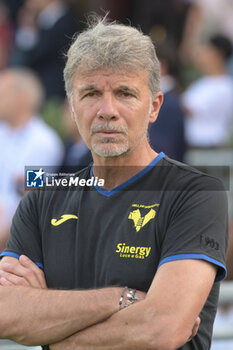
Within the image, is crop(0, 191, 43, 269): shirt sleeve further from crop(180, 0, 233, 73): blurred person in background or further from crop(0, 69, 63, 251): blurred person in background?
crop(180, 0, 233, 73): blurred person in background

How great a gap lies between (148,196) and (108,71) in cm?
55

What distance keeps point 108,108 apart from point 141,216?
1.56ft

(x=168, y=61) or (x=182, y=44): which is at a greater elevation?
(x=182, y=44)

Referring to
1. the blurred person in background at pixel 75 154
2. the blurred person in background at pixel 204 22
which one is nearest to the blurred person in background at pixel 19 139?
the blurred person in background at pixel 75 154

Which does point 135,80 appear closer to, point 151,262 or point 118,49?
point 118,49

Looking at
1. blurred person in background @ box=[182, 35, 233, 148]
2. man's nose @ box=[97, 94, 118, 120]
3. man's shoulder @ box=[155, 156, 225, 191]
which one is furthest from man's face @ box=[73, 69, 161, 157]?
blurred person in background @ box=[182, 35, 233, 148]

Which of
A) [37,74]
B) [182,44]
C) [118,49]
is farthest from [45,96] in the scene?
[118,49]

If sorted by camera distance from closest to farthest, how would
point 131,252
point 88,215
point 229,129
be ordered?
point 131,252, point 88,215, point 229,129

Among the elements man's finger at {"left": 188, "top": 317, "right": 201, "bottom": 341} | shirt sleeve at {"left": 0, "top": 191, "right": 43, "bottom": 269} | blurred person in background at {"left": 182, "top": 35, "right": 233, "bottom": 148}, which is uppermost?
blurred person in background at {"left": 182, "top": 35, "right": 233, "bottom": 148}

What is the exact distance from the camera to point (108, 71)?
2.85 m

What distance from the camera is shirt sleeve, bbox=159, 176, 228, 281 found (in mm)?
2627

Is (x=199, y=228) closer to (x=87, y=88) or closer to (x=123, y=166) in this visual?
(x=123, y=166)

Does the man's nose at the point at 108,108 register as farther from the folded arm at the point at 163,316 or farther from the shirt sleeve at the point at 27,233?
the folded arm at the point at 163,316

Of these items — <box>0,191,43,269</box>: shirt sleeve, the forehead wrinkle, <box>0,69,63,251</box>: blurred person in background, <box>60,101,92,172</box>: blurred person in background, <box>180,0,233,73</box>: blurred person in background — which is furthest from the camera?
<box>180,0,233,73</box>: blurred person in background
